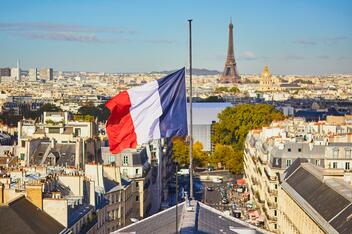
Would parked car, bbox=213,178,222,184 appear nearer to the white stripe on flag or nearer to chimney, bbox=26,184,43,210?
chimney, bbox=26,184,43,210

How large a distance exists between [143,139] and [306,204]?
2131 centimetres

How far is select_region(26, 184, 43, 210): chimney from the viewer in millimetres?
28000

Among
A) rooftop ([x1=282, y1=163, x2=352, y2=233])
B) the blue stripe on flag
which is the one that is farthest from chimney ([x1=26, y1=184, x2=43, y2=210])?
the blue stripe on flag

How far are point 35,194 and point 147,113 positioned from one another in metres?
12.5

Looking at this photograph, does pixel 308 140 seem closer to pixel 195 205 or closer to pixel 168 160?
pixel 168 160

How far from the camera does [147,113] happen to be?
1648 cm

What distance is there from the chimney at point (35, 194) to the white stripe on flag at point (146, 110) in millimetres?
12224

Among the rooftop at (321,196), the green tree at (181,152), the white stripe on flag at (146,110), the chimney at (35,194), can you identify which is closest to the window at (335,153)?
the rooftop at (321,196)

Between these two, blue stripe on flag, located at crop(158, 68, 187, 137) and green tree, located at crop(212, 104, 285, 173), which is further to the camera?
green tree, located at crop(212, 104, 285, 173)

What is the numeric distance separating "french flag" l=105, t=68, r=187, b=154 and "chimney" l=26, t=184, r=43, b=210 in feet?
40.0

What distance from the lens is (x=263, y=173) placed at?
54.2 metres

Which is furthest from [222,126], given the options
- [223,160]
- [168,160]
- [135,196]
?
[135,196]

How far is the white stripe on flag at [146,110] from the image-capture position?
648 inches

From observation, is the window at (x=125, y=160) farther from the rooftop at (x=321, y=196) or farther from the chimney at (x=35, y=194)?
the chimney at (x=35, y=194)
